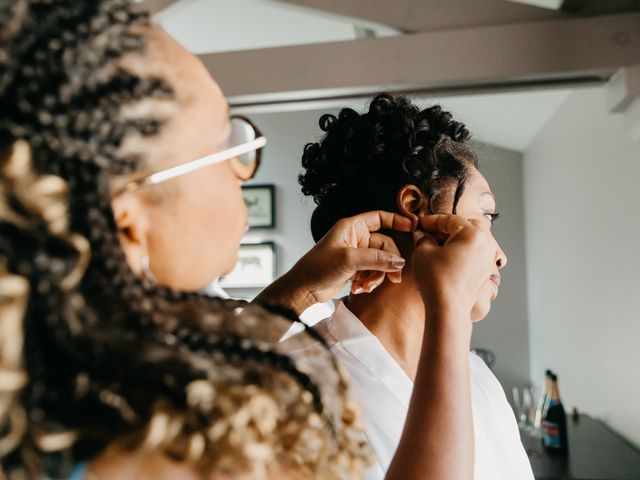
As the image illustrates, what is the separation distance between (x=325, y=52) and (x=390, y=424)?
1367 mm

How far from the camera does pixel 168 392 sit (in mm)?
466

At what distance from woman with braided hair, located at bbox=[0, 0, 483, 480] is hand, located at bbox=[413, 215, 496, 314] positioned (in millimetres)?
236

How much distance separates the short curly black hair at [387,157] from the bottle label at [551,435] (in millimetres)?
1504

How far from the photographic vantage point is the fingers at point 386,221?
3.58 ft

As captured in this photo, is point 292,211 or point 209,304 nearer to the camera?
point 209,304

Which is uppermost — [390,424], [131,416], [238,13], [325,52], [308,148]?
[238,13]

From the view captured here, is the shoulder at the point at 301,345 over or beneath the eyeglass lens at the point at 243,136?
beneath

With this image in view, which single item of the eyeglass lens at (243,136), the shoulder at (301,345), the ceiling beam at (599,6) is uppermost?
the ceiling beam at (599,6)

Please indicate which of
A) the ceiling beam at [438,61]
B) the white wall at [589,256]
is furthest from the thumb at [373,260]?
the white wall at [589,256]

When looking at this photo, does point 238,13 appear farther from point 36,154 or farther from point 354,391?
point 36,154

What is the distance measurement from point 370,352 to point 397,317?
116mm

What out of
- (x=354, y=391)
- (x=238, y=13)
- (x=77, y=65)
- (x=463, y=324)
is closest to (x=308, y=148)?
(x=354, y=391)

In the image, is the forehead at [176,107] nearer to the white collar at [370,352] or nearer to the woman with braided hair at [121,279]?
the woman with braided hair at [121,279]

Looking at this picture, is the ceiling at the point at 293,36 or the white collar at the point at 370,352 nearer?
the white collar at the point at 370,352
